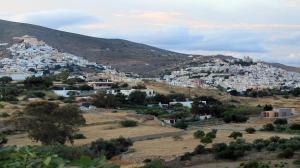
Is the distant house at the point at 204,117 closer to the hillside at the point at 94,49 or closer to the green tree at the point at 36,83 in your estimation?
the green tree at the point at 36,83

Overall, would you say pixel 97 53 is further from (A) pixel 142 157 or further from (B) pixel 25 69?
(A) pixel 142 157

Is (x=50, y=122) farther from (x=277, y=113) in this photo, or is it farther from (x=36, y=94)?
(x=277, y=113)

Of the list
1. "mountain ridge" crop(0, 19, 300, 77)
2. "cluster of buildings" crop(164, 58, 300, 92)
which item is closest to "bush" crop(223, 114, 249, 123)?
"cluster of buildings" crop(164, 58, 300, 92)

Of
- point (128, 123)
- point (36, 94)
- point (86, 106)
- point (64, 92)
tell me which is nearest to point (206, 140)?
point (128, 123)

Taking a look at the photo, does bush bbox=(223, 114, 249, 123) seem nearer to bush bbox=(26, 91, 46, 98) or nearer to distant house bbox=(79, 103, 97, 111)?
distant house bbox=(79, 103, 97, 111)

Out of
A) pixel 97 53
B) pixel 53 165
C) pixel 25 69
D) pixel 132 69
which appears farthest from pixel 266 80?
pixel 53 165

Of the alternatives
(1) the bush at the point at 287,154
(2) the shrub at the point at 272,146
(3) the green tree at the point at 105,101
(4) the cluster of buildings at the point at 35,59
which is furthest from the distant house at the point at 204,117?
(4) the cluster of buildings at the point at 35,59
